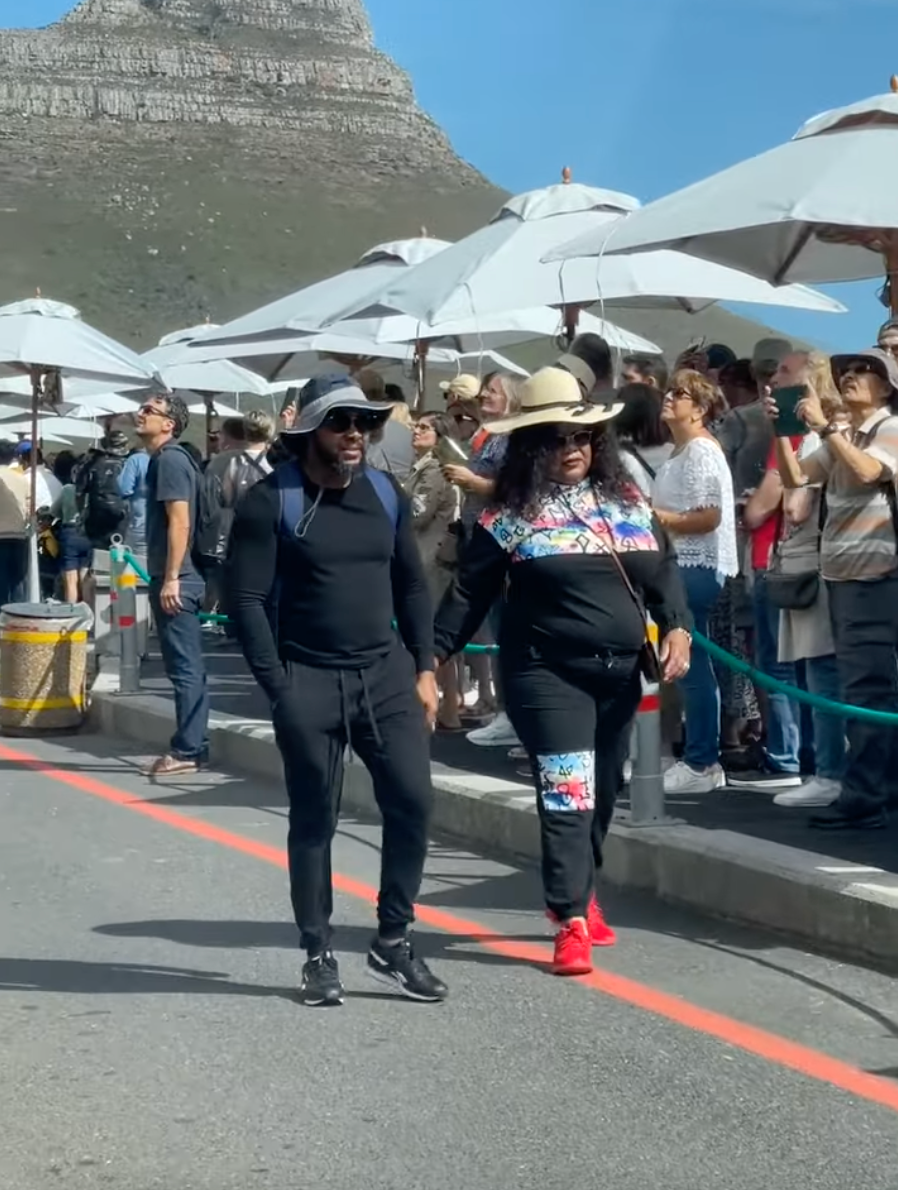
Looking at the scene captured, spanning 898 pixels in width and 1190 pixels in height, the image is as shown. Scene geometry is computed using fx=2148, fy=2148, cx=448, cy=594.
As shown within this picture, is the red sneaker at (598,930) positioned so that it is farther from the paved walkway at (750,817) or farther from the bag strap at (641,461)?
the bag strap at (641,461)

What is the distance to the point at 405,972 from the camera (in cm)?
661

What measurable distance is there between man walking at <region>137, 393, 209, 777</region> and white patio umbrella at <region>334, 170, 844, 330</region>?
1.70 meters

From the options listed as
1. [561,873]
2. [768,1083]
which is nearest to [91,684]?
[561,873]

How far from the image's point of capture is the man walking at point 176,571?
435 inches

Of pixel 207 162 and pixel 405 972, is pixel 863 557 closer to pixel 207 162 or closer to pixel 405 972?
pixel 405 972

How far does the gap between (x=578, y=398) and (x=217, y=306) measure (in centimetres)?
13902

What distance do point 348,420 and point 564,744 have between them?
1288 mm

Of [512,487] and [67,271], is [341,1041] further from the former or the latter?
[67,271]

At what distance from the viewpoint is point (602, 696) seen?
701 centimetres

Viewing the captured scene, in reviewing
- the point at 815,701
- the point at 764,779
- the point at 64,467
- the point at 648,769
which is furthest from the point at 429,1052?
the point at 64,467

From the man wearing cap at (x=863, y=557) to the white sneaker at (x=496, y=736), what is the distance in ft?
9.79

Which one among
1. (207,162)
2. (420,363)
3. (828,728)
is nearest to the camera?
(828,728)

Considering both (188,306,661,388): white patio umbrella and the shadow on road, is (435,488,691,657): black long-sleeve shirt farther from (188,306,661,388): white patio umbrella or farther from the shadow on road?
(188,306,661,388): white patio umbrella

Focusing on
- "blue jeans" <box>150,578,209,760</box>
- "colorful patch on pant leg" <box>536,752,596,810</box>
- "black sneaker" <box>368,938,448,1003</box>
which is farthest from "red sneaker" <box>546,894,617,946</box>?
"blue jeans" <box>150,578,209,760</box>
